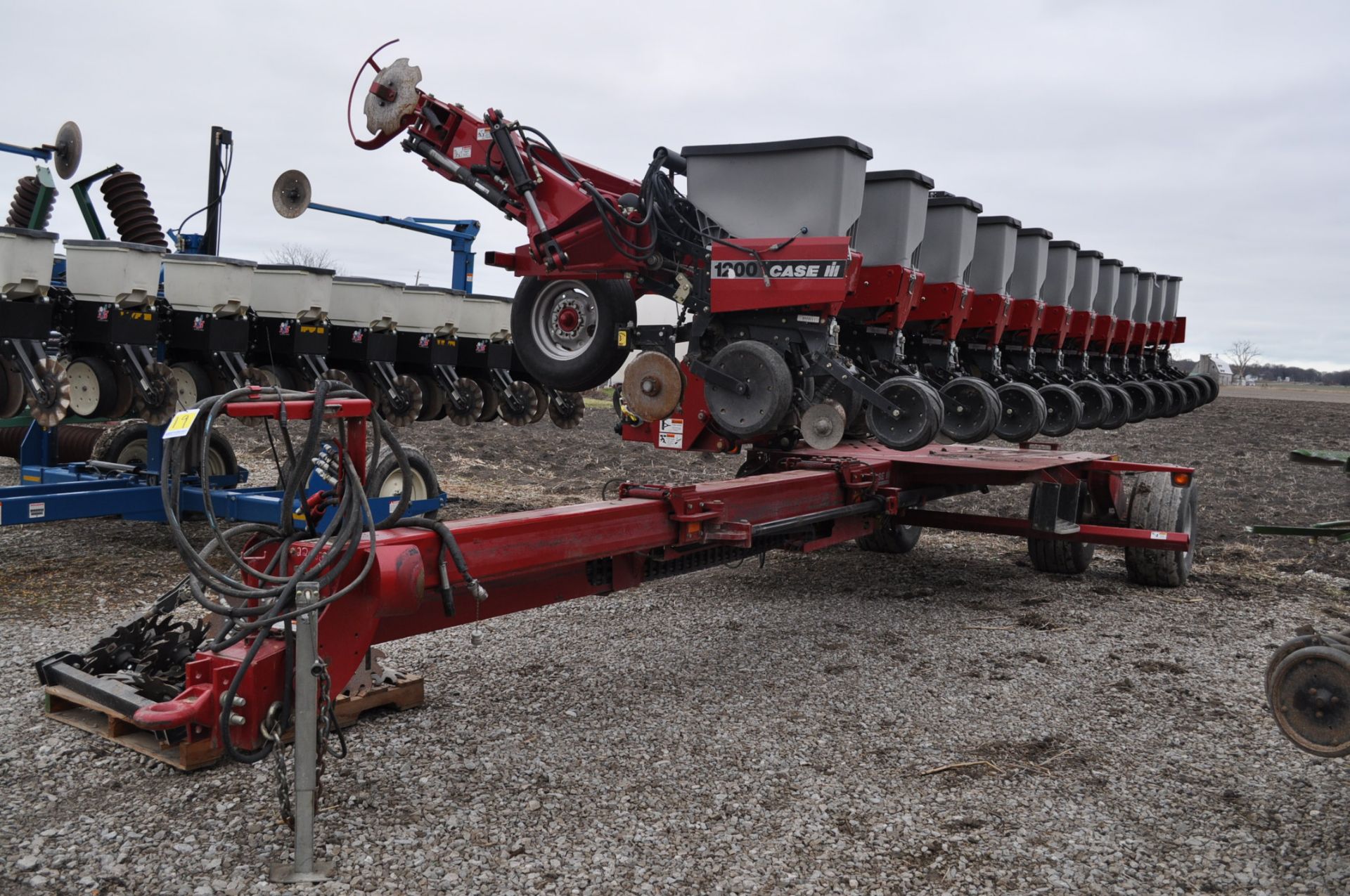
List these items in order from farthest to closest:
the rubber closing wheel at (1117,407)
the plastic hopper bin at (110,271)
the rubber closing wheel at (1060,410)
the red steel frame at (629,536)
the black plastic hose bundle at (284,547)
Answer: the rubber closing wheel at (1117,407) < the rubber closing wheel at (1060,410) < the plastic hopper bin at (110,271) < the red steel frame at (629,536) < the black plastic hose bundle at (284,547)

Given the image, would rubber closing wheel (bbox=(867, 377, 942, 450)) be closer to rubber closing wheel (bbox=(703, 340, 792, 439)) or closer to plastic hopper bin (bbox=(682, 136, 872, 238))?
rubber closing wheel (bbox=(703, 340, 792, 439))

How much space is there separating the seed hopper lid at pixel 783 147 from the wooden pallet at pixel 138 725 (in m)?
3.70

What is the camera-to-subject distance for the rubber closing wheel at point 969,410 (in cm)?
692

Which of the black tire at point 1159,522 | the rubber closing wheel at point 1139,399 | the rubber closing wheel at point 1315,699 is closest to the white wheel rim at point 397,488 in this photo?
the black tire at point 1159,522

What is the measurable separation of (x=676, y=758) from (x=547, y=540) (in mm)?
1028

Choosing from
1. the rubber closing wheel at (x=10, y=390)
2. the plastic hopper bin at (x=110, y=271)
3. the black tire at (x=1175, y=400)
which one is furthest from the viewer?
the black tire at (x=1175, y=400)

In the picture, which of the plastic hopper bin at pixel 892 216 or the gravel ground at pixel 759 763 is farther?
the plastic hopper bin at pixel 892 216

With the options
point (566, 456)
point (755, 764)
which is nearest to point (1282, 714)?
point (755, 764)

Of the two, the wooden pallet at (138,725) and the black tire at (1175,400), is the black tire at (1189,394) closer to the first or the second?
the black tire at (1175,400)

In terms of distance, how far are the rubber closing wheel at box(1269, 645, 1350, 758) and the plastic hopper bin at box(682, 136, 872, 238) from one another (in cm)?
353

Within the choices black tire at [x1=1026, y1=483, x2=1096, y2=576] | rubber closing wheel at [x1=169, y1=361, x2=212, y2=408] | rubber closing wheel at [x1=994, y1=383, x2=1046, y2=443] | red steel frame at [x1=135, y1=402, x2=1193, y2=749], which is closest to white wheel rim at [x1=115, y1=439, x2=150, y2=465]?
rubber closing wheel at [x1=169, y1=361, x2=212, y2=408]

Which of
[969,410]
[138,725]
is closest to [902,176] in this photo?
[969,410]

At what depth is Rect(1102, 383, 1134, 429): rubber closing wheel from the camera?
9.51 metres

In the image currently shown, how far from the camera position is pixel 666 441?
6898mm
